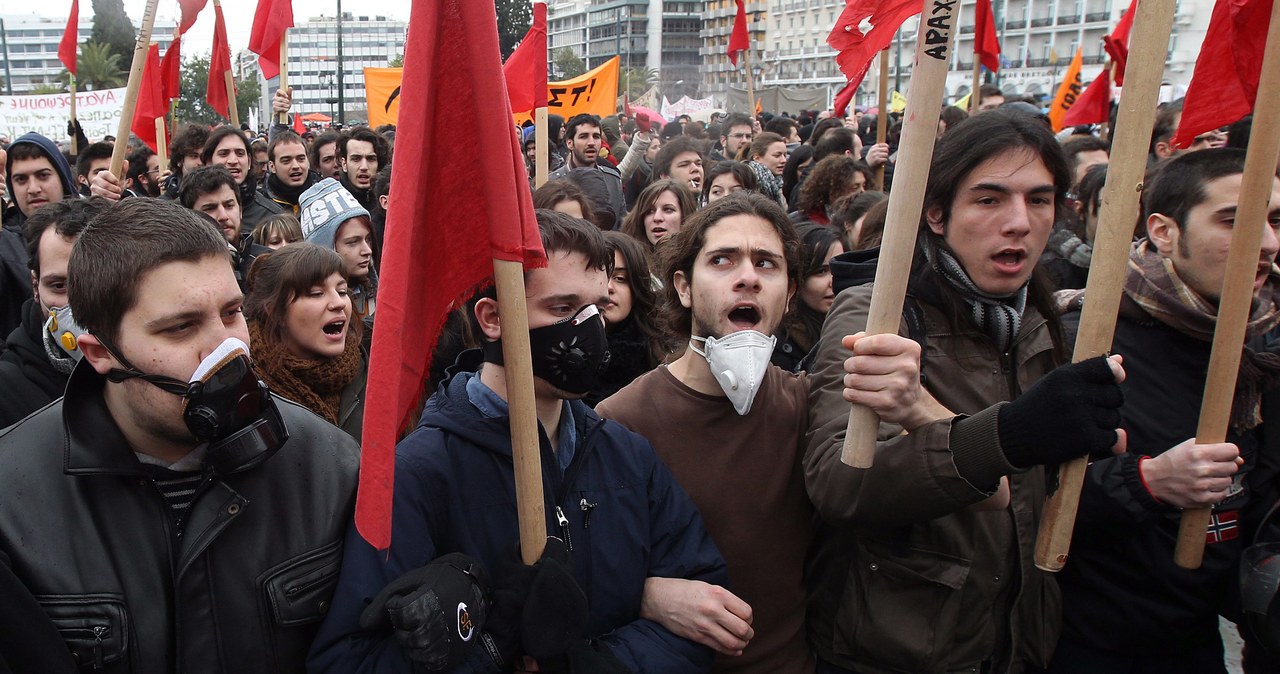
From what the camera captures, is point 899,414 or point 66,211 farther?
point 66,211

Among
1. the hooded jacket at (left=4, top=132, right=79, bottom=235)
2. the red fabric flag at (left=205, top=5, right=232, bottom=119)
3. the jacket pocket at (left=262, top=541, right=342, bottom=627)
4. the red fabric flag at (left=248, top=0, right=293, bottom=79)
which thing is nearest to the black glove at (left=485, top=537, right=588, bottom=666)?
the jacket pocket at (left=262, top=541, right=342, bottom=627)

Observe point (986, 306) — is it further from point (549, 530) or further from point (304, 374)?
point (304, 374)

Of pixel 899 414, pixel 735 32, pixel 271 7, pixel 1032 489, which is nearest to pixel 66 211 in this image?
pixel 899 414

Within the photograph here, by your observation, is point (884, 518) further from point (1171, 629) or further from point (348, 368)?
point (348, 368)

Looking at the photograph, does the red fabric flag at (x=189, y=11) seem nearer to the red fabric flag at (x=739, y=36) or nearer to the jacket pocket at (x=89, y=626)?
the jacket pocket at (x=89, y=626)

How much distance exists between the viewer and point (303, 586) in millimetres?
1924

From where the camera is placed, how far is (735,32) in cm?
1198

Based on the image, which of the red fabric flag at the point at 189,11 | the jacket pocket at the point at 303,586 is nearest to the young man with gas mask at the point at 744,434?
the jacket pocket at the point at 303,586

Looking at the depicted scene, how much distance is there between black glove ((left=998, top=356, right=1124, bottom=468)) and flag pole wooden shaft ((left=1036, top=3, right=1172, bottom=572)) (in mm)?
126

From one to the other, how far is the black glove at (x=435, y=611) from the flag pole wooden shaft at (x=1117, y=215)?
1.24 metres

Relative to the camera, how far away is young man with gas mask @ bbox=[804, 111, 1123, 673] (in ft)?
6.86

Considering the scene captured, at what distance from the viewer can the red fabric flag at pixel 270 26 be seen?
7.64 metres

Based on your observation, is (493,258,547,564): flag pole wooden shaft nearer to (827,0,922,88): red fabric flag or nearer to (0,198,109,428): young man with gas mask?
(827,0,922,88): red fabric flag

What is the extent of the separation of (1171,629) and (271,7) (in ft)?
25.2
